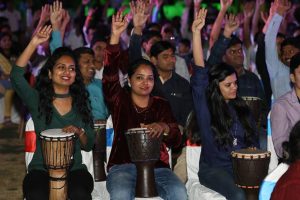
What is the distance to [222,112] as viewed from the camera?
20.3 ft

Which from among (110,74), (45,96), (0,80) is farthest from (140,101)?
(0,80)

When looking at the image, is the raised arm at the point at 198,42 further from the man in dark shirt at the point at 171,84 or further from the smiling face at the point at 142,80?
the man in dark shirt at the point at 171,84

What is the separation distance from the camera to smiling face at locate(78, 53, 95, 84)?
742 cm

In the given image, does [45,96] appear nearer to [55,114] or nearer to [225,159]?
[55,114]

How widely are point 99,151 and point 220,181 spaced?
4.08ft

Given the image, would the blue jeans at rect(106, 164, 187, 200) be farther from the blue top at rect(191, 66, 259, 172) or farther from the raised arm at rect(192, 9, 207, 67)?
the raised arm at rect(192, 9, 207, 67)

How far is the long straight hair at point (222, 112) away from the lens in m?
6.14

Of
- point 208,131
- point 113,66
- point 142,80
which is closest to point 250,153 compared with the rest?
point 208,131

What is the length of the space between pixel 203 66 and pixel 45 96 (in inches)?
52.9

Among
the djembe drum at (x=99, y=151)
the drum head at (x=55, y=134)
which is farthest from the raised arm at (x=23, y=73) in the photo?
the djembe drum at (x=99, y=151)

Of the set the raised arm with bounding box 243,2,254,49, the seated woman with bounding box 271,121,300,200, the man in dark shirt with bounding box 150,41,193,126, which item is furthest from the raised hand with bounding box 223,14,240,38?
the raised arm with bounding box 243,2,254,49

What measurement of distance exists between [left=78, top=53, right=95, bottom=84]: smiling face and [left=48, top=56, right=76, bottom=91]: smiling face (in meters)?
1.23

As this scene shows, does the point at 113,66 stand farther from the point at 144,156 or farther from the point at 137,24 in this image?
the point at 137,24

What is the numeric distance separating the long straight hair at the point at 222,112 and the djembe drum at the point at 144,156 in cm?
53
